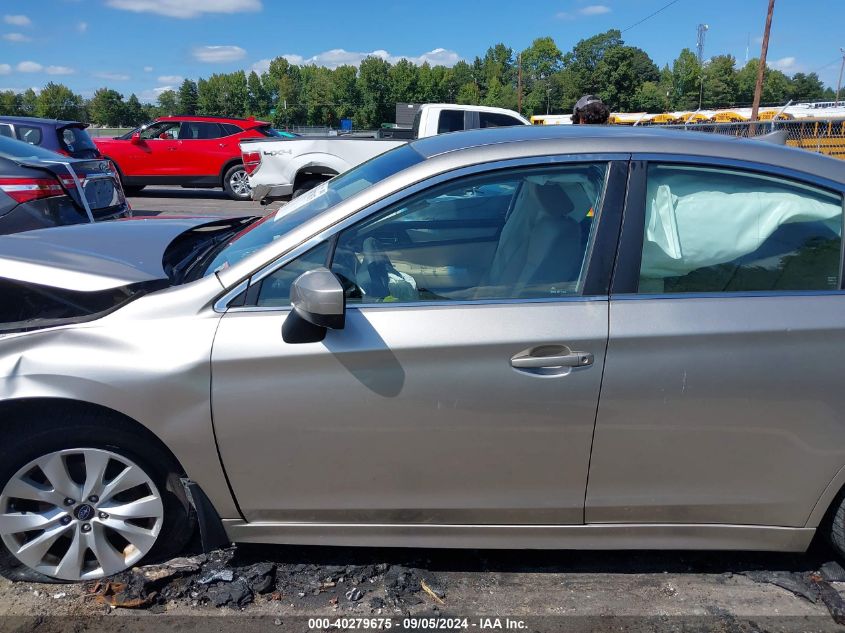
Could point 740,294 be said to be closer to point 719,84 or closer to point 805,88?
point 719,84

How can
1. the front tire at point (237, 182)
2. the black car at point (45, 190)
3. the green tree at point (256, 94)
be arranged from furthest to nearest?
the green tree at point (256, 94) < the front tire at point (237, 182) < the black car at point (45, 190)

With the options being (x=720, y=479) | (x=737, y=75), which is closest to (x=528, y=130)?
(x=720, y=479)

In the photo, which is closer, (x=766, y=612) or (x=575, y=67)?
(x=766, y=612)

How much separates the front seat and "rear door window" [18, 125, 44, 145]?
10687 millimetres

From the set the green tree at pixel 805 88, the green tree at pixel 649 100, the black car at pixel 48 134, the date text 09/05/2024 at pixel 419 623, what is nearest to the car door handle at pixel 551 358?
the date text 09/05/2024 at pixel 419 623

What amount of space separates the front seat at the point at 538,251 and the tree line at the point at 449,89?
271ft

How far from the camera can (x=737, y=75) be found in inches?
4131

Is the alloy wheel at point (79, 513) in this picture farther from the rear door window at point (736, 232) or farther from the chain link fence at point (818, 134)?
the chain link fence at point (818, 134)

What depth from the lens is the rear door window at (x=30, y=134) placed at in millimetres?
10883

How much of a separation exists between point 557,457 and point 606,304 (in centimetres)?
55

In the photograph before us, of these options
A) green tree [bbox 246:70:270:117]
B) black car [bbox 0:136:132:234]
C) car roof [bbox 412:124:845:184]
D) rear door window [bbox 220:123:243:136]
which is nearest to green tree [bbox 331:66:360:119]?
green tree [bbox 246:70:270:117]

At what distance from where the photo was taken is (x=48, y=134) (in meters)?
10.9

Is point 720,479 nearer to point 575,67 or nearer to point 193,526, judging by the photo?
point 193,526

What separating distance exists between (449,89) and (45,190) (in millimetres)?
104552
